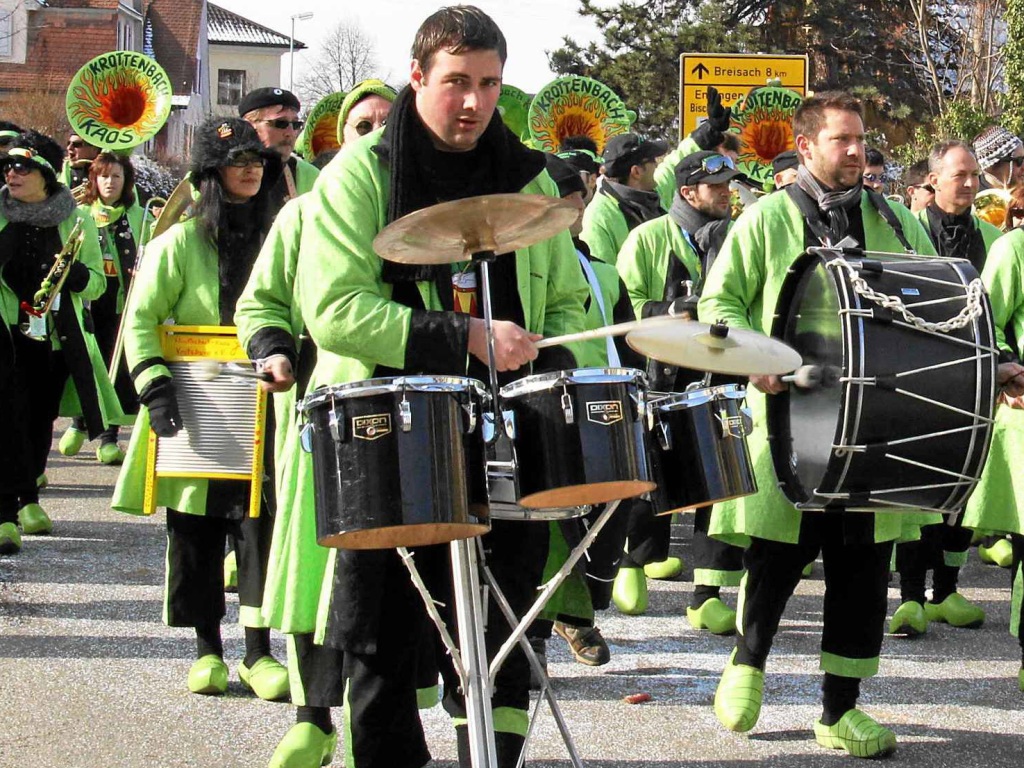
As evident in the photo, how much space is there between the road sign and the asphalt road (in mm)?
7020

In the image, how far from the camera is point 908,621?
6.84m

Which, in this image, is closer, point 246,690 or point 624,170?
point 246,690

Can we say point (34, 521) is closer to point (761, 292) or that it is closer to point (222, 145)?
point (222, 145)

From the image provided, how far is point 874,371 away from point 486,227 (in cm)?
161

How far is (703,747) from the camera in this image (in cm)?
515

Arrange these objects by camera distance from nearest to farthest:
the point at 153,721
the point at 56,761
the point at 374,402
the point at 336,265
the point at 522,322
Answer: the point at 374,402, the point at 336,265, the point at 522,322, the point at 56,761, the point at 153,721

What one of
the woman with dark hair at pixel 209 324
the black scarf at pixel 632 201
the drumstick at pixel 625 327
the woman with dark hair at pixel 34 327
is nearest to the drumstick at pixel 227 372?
the drumstick at pixel 625 327

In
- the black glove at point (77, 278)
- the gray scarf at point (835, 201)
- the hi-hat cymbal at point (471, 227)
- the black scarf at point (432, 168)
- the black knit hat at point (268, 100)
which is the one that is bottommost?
the hi-hat cymbal at point (471, 227)

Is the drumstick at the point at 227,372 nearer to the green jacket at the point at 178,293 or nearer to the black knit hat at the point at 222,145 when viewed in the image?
the green jacket at the point at 178,293

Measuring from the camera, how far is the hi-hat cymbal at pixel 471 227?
3312 mm

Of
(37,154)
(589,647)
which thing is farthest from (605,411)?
(37,154)

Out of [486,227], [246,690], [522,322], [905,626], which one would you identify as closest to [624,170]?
[905,626]

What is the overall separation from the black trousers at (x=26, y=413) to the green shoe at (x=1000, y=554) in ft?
16.2

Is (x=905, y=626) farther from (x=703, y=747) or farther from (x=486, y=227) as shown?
(x=486, y=227)
